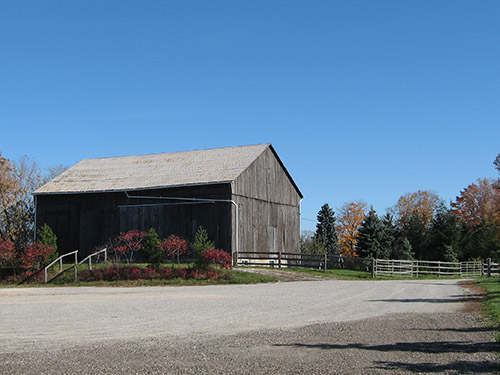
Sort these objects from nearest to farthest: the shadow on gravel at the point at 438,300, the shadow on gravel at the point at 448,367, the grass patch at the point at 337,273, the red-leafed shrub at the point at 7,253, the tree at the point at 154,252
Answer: the shadow on gravel at the point at 448,367
the shadow on gravel at the point at 438,300
the tree at the point at 154,252
the red-leafed shrub at the point at 7,253
the grass patch at the point at 337,273

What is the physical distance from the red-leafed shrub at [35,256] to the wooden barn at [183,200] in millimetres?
7234

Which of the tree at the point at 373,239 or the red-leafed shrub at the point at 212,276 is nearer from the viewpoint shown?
the red-leafed shrub at the point at 212,276

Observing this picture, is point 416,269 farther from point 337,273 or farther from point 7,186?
point 7,186

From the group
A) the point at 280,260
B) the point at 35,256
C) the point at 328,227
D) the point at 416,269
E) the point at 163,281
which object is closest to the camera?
the point at 163,281

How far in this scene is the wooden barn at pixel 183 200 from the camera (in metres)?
34.6

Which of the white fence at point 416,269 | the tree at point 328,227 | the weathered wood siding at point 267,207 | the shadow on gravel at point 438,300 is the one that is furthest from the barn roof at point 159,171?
the tree at point 328,227

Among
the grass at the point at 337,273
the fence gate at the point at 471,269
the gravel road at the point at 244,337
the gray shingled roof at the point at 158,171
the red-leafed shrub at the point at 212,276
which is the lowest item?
the fence gate at the point at 471,269

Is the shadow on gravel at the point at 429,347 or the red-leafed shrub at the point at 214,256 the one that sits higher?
the red-leafed shrub at the point at 214,256

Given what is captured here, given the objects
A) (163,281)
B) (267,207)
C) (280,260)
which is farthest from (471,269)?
(163,281)

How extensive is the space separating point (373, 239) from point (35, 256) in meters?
34.2

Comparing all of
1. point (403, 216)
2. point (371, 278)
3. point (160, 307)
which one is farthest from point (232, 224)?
point (403, 216)

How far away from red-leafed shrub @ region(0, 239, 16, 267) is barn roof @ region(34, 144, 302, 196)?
344 inches

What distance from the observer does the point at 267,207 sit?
38781 mm

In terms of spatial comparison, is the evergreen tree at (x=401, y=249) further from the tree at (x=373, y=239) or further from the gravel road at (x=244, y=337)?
the gravel road at (x=244, y=337)
